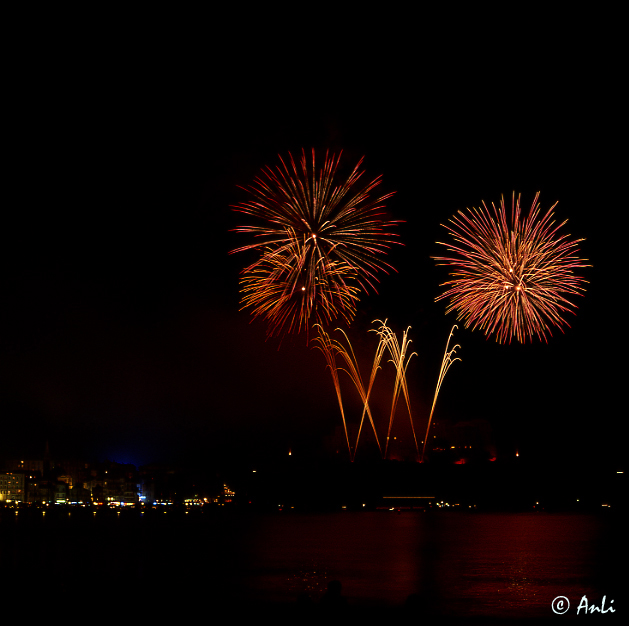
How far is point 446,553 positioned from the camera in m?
38.4

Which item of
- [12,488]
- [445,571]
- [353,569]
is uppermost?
[353,569]

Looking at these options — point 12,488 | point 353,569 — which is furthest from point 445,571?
point 12,488

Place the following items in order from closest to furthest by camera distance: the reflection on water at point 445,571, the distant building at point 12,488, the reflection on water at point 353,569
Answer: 1. the reflection on water at point 445,571
2. the reflection on water at point 353,569
3. the distant building at point 12,488

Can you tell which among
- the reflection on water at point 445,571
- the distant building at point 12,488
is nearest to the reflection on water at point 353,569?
the reflection on water at point 445,571

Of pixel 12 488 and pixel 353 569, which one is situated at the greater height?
pixel 353 569

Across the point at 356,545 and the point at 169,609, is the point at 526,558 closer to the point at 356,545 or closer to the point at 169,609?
the point at 356,545

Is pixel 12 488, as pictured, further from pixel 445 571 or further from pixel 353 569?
pixel 445 571

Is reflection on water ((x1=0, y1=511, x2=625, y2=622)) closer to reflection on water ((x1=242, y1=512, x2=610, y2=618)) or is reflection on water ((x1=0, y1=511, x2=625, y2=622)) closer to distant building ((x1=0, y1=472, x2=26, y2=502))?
reflection on water ((x1=242, y1=512, x2=610, y2=618))

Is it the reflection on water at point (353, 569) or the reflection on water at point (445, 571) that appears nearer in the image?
the reflection on water at point (445, 571)

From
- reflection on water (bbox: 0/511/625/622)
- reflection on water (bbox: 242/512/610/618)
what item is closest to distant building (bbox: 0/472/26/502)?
reflection on water (bbox: 0/511/625/622)

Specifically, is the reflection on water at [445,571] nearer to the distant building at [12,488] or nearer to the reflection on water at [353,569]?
the reflection on water at [353,569]

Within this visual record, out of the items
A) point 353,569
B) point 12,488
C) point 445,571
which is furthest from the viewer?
point 12,488

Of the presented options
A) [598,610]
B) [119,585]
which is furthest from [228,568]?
[598,610]

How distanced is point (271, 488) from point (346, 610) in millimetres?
123193
